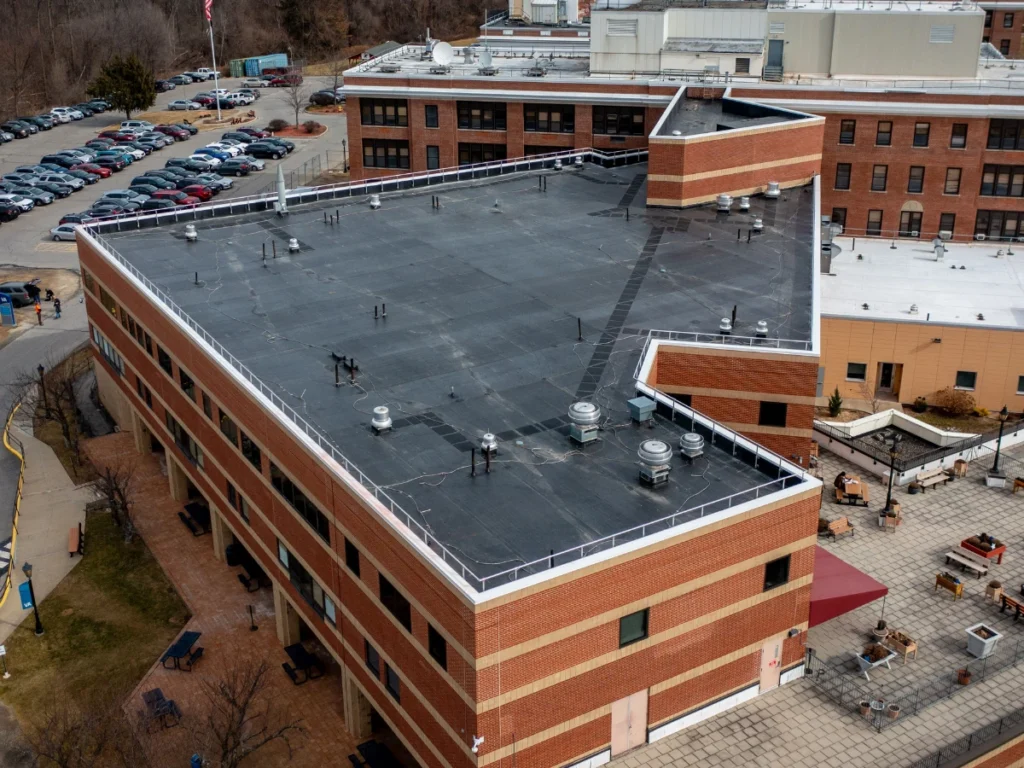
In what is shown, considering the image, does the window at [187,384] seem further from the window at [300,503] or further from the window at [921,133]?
the window at [921,133]

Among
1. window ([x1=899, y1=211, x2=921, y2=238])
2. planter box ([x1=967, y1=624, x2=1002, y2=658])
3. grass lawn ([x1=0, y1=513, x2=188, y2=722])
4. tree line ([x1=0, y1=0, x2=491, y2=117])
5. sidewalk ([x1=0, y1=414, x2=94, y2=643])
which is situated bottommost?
grass lawn ([x1=0, y1=513, x2=188, y2=722])

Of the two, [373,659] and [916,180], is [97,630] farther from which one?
[916,180]

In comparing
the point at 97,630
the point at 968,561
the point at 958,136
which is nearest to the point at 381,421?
the point at 97,630

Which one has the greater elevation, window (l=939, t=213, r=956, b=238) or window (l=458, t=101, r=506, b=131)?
window (l=458, t=101, r=506, b=131)

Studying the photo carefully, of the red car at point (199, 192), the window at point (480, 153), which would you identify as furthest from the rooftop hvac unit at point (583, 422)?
the red car at point (199, 192)

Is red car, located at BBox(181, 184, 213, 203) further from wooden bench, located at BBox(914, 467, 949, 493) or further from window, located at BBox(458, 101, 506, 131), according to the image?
wooden bench, located at BBox(914, 467, 949, 493)

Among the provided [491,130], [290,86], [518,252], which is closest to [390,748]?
[518,252]

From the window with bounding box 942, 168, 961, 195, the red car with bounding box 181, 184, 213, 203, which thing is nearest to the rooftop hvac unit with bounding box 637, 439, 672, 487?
the window with bounding box 942, 168, 961, 195

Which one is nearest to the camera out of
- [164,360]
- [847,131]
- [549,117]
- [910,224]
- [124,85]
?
[164,360]
